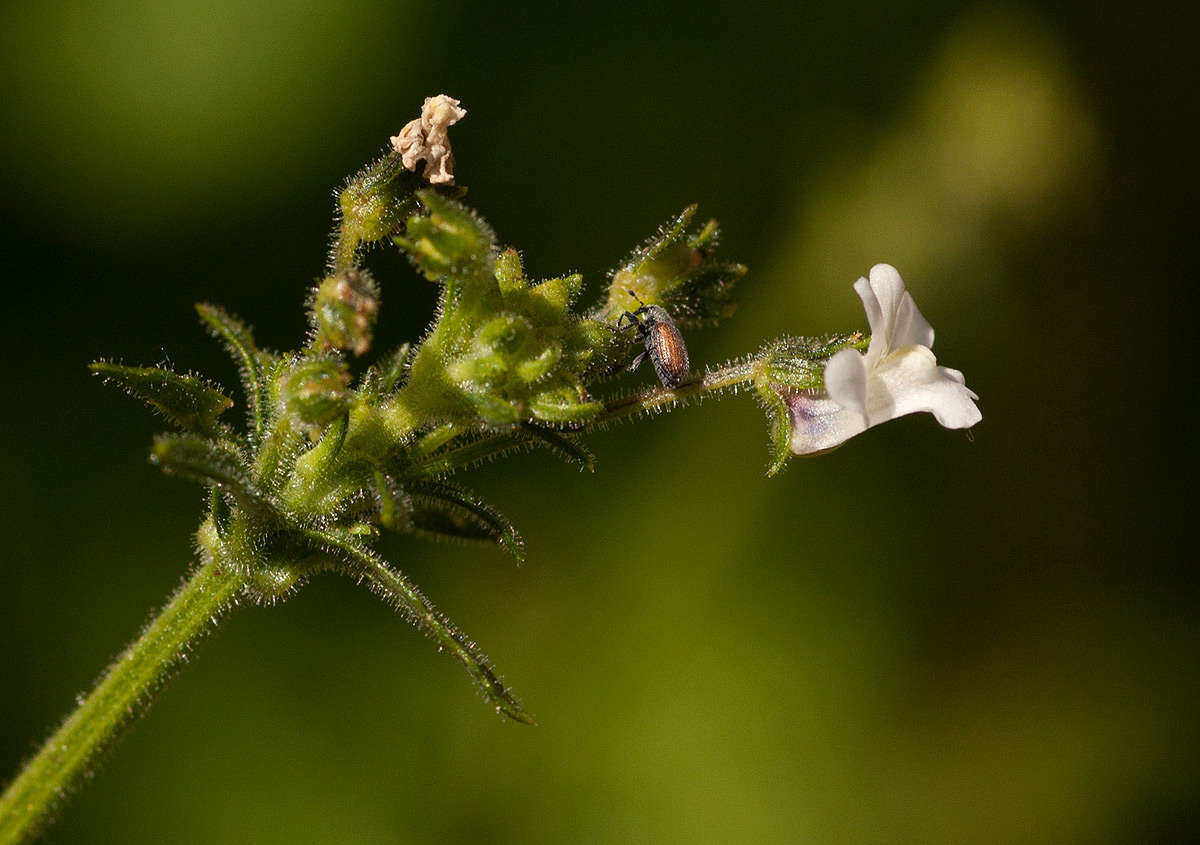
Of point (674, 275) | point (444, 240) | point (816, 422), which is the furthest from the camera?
point (674, 275)

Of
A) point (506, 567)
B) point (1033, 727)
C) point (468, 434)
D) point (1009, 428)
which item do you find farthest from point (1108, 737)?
point (468, 434)

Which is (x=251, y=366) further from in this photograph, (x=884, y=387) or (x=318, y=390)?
(x=884, y=387)

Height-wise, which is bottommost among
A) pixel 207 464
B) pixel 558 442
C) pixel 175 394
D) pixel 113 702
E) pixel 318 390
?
pixel 113 702

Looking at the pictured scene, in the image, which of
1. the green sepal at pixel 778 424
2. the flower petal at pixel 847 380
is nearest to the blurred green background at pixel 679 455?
the green sepal at pixel 778 424

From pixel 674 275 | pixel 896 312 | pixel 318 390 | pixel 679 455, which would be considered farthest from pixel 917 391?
pixel 679 455

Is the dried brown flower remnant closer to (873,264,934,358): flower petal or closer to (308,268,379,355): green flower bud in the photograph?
(308,268,379,355): green flower bud

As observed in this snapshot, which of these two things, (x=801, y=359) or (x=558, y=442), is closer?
(x=558, y=442)
